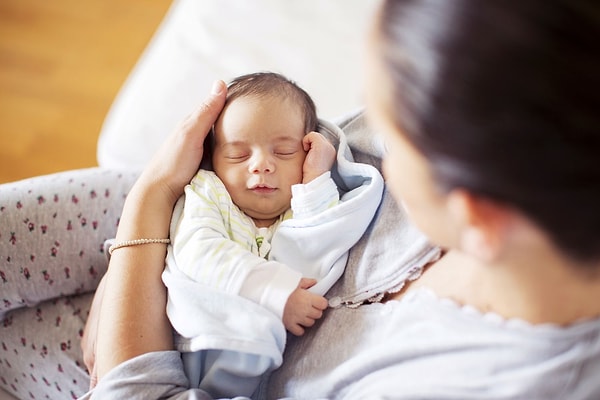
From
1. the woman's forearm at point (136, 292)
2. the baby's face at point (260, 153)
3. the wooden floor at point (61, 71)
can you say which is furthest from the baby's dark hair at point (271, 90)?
the wooden floor at point (61, 71)

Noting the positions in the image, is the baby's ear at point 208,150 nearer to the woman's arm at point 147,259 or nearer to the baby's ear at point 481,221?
the woman's arm at point 147,259

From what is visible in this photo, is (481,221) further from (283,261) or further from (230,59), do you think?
(230,59)

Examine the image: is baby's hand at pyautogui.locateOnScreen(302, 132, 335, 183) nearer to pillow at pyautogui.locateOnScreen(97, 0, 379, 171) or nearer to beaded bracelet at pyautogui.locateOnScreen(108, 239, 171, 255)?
beaded bracelet at pyautogui.locateOnScreen(108, 239, 171, 255)

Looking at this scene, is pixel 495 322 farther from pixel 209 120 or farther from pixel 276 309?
pixel 209 120

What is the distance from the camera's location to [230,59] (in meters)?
1.50

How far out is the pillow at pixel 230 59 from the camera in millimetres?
1444

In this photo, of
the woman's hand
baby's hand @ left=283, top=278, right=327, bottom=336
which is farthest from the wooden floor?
baby's hand @ left=283, top=278, right=327, bottom=336

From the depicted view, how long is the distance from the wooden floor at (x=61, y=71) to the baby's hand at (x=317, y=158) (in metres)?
1.21

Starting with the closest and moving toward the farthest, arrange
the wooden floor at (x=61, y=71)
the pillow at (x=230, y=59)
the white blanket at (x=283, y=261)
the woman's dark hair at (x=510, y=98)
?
the woman's dark hair at (x=510, y=98), the white blanket at (x=283, y=261), the pillow at (x=230, y=59), the wooden floor at (x=61, y=71)

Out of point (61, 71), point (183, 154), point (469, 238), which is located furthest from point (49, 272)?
point (61, 71)

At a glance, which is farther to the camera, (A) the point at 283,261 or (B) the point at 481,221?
(A) the point at 283,261

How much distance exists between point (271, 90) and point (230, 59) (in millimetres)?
457

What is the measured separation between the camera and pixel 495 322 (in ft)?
2.35

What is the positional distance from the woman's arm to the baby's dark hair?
1.1 inches
